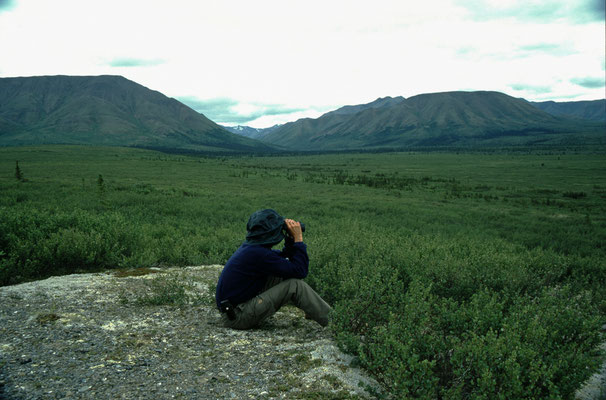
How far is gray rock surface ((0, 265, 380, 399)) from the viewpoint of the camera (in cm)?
374

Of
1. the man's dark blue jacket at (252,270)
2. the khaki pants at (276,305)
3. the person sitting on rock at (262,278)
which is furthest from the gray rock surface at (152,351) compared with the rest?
the man's dark blue jacket at (252,270)

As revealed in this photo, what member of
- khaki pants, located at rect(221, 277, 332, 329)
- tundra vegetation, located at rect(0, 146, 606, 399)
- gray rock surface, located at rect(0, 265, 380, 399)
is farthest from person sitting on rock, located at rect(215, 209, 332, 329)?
tundra vegetation, located at rect(0, 146, 606, 399)

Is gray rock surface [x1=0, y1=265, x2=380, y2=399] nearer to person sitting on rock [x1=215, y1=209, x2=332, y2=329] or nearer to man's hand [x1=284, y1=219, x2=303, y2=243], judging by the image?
person sitting on rock [x1=215, y1=209, x2=332, y2=329]

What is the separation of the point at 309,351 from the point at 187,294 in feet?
10.0

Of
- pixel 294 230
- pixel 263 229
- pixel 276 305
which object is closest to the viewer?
pixel 263 229

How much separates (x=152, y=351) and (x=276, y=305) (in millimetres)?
1801

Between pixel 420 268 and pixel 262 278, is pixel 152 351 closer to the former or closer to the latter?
pixel 262 278

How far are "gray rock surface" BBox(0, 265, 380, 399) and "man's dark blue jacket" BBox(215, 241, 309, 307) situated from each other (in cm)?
61

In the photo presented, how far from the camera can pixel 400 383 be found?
356 cm

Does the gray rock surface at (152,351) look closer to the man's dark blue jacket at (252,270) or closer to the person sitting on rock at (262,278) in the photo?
the person sitting on rock at (262,278)

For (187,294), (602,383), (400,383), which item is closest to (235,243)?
(187,294)

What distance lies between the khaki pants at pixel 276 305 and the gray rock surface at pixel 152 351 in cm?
18

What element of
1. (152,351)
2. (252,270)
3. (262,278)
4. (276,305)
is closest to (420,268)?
(276,305)

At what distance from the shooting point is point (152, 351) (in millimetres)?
4562
